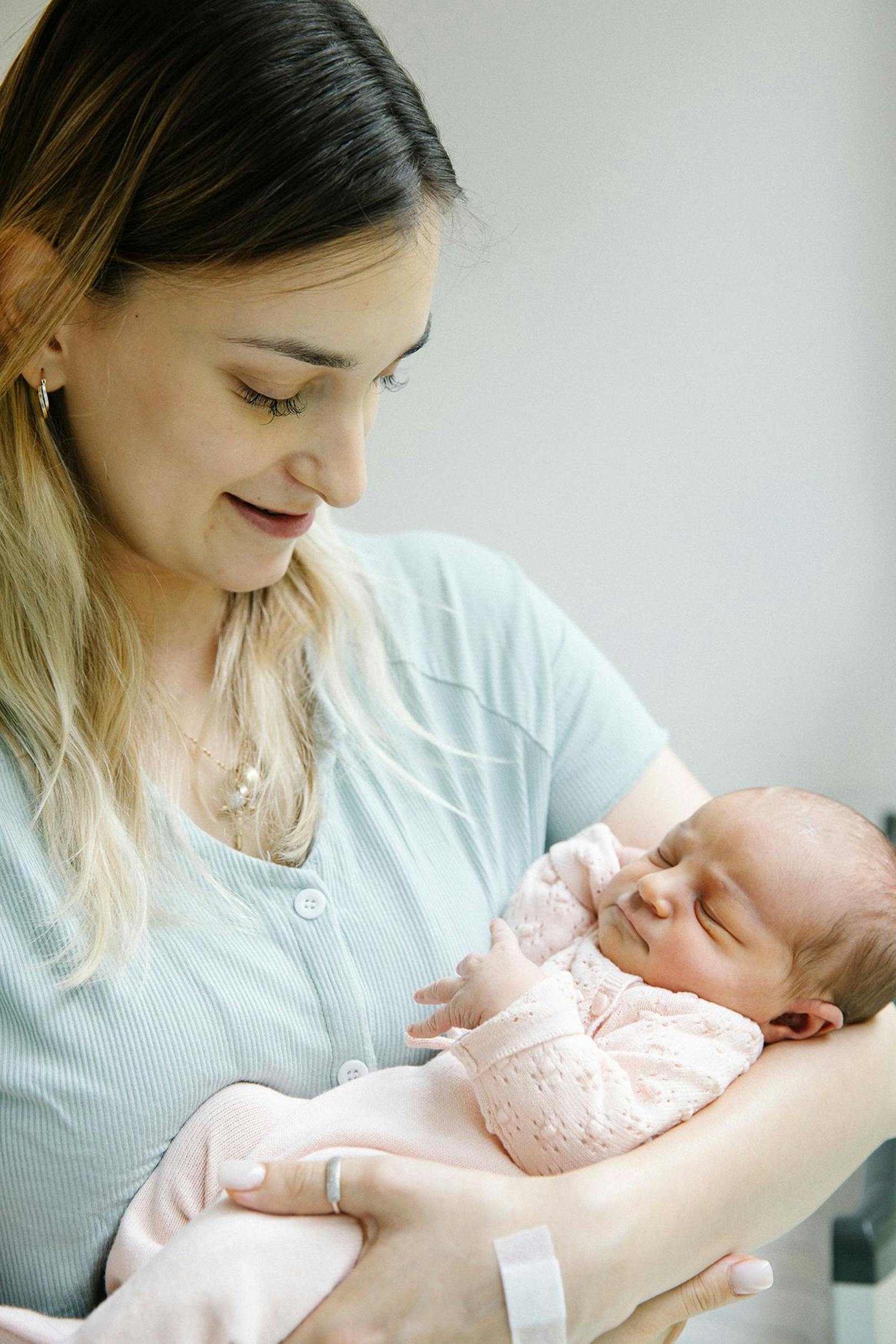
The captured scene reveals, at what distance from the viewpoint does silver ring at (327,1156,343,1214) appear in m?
1.05

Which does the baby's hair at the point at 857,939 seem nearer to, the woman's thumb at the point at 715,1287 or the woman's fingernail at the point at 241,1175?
the woman's thumb at the point at 715,1287

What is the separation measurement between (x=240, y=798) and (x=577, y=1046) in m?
0.50

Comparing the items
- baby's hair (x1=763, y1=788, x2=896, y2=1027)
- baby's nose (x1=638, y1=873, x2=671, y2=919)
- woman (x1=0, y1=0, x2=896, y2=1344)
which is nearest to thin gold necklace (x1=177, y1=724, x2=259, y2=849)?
woman (x1=0, y1=0, x2=896, y2=1344)

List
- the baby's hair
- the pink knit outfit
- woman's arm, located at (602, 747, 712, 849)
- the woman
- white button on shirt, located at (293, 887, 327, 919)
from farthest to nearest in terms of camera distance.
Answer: woman's arm, located at (602, 747, 712, 849) < white button on shirt, located at (293, 887, 327, 919) < the baby's hair < the woman < the pink knit outfit

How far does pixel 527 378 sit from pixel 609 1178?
68.2 inches

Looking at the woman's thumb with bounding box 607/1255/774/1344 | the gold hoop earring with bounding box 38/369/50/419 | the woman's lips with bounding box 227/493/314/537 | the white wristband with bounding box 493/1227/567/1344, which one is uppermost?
the gold hoop earring with bounding box 38/369/50/419

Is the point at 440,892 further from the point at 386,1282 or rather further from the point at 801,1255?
the point at 801,1255

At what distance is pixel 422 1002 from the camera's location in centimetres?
126

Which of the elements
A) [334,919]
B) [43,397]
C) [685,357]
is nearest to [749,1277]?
[334,919]

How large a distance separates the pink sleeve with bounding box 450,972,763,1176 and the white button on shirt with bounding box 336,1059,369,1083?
16 centimetres

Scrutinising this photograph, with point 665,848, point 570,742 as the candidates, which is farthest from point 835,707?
point 665,848

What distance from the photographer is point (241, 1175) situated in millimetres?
1043

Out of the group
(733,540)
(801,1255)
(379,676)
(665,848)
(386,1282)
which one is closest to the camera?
(386,1282)

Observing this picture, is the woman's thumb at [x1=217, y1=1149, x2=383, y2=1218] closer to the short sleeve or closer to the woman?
the woman
